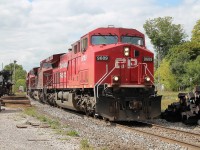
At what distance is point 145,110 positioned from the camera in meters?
14.4

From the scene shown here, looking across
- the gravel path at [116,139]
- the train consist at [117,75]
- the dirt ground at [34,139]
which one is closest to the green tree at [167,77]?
the train consist at [117,75]

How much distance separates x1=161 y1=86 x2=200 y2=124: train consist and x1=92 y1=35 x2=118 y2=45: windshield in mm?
3925

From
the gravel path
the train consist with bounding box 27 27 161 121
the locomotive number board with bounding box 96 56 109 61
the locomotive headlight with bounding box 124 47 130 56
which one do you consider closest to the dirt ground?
the gravel path

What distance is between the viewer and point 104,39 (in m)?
15.9

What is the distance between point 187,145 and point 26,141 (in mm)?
4266

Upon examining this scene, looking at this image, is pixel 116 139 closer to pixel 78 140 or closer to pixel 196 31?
pixel 78 140

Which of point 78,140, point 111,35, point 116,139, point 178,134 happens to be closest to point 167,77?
point 111,35

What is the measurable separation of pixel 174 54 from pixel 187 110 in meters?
65.1

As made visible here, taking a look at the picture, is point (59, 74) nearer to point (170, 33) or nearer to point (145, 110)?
point (145, 110)

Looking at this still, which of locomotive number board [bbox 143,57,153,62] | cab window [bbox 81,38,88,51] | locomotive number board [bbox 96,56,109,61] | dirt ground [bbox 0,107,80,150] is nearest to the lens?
dirt ground [bbox 0,107,80,150]

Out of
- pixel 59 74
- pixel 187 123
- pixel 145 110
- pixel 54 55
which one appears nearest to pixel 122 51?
pixel 145 110

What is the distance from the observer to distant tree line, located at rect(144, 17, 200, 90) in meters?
63.7

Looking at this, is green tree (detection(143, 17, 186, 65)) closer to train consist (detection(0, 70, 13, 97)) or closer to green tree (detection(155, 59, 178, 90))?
green tree (detection(155, 59, 178, 90))

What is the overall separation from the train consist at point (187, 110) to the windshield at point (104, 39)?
3.92 metres
